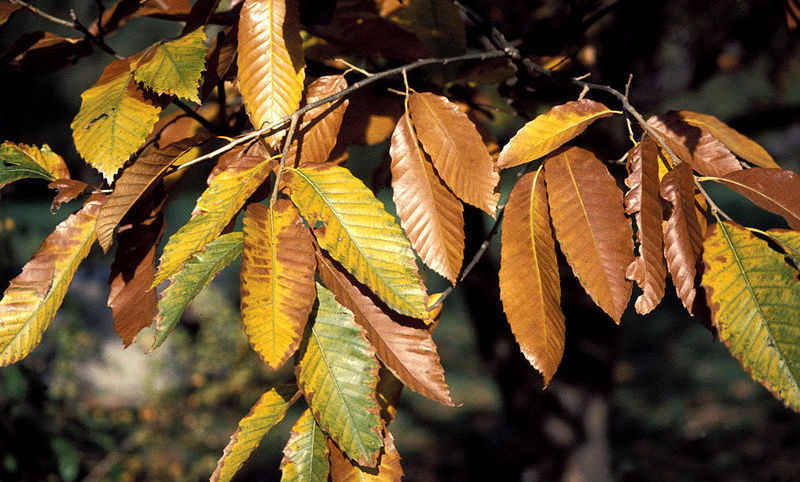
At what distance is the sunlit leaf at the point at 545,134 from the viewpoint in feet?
1.95

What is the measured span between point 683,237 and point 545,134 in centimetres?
17

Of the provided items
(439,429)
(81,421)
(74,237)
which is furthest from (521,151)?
(439,429)

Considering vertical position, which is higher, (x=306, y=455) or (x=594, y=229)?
(x=594, y=229)

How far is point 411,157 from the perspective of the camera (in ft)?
2.11

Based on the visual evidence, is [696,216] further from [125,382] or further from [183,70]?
[125,382]

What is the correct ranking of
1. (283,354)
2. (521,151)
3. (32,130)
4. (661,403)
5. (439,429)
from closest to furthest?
(283,354)
(521,151)
(439,429)
(661,403)
(32,130)

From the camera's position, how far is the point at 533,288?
22.9 inches

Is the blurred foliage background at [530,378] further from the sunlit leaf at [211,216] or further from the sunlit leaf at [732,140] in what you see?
the sunlit leaf at [211,216]

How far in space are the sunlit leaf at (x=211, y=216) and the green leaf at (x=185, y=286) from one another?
11 millimetres

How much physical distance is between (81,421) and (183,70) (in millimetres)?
1941

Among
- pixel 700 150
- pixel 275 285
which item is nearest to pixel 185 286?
pixel 275 285

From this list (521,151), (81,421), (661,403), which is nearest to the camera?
(521,151)

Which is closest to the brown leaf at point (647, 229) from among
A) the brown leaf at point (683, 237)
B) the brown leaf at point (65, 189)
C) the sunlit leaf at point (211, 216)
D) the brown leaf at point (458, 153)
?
the brown leaf at point (683, 237)

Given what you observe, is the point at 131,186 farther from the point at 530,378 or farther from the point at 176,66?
the point at 530,378
